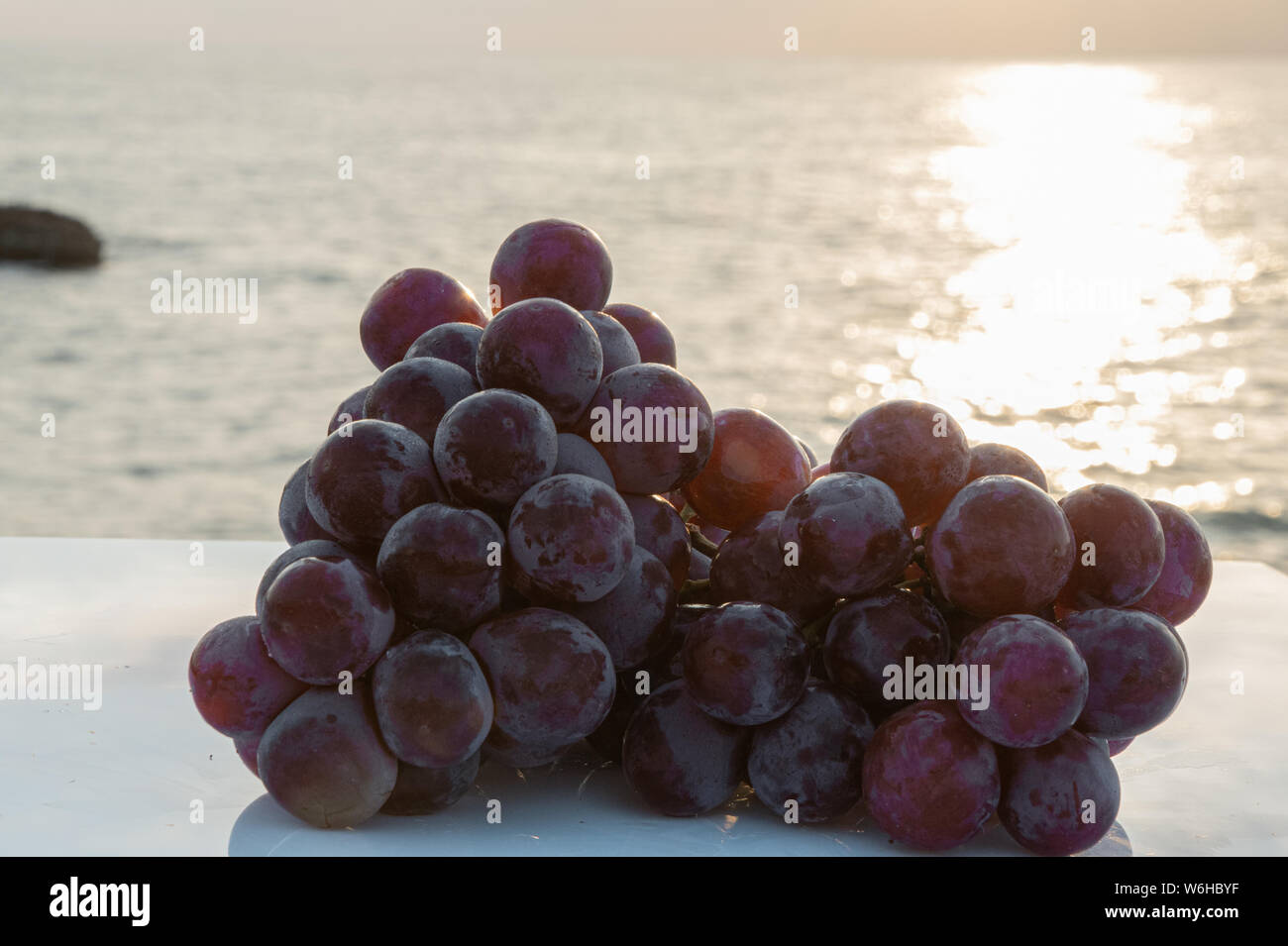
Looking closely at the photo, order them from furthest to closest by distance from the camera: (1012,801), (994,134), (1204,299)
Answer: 1. (994,134)
2. (1204,299)
3. (1012,801)

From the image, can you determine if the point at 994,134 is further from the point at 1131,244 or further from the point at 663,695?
the point at 663,695

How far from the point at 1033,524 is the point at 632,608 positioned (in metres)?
0.31

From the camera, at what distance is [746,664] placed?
3.05 feet

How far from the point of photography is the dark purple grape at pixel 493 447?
92 cm

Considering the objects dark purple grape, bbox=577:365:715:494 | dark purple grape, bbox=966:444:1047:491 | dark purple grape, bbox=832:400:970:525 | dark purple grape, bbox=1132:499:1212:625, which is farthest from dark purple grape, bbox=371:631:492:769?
dark purple grape, bbox=1132:499:1212:625

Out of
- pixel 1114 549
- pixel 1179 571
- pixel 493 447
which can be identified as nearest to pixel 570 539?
pixel 493 447

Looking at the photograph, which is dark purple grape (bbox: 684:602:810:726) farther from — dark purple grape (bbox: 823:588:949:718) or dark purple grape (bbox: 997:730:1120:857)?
dark purple grape (bbox: 997:730:1120:857)

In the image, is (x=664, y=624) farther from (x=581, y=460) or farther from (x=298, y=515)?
(x=298, y=515)

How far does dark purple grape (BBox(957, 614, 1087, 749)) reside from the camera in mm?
881

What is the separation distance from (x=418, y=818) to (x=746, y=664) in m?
0.28

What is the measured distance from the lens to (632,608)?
97 cm

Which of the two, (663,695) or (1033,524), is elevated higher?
(1033,524)

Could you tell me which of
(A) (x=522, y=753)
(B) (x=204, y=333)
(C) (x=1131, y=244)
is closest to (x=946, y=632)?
(A) (x=522, y=753)

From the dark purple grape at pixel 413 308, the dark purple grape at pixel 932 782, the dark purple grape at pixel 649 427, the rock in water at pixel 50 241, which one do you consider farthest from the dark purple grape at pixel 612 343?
the rock in water at pixel 50 241
